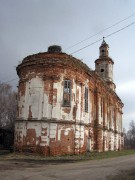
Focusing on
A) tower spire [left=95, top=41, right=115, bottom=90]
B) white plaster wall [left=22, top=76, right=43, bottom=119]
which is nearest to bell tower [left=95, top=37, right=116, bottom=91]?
tower spire [left=95, top=41, right=115, bottom=90]

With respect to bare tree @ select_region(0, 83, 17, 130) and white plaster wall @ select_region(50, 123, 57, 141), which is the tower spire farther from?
white plaster wall @ select_region(50, 123, 57, 141)

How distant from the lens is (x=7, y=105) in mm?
43125

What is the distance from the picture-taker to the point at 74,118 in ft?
71.6

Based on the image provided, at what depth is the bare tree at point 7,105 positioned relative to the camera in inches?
1674

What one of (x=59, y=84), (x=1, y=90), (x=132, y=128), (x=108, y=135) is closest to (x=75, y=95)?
(x=59, y=84)

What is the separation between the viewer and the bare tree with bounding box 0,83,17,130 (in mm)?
42531

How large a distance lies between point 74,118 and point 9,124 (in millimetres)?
24354

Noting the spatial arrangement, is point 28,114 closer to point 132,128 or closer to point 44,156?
point 44,156

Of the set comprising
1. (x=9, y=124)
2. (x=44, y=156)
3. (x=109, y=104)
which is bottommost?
(x=44, y=156)

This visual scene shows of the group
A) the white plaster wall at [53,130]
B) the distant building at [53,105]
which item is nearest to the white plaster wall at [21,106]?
the distant building at [53,105]

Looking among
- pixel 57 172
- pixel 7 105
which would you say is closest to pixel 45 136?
pixel 57 172

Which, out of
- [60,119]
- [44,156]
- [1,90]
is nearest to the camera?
[44,156]

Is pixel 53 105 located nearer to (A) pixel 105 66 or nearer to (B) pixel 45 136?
(B) pixel 45 136

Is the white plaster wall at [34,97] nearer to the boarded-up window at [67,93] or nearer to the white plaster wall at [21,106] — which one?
the white plaster wall at [21,106]
